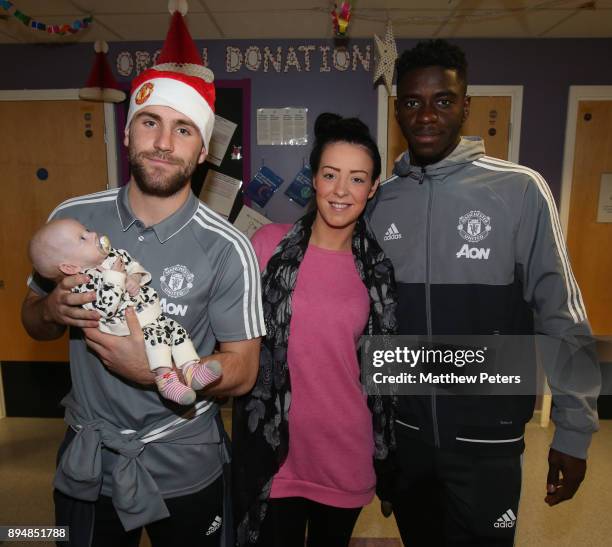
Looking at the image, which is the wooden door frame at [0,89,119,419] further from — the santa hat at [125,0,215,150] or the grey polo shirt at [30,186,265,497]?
the grey polo shirt at [30,186,265,497]

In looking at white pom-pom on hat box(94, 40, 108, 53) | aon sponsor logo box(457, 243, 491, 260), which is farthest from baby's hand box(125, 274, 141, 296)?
white pom-pom on hat box(94, 40, 108, 53)

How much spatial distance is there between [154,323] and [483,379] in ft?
3.36

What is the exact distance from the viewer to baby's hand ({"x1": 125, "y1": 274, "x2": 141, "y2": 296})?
1187 millimetres

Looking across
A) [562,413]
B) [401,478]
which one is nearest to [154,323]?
[401,478]

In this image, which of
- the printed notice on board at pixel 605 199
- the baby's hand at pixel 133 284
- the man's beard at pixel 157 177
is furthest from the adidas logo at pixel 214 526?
the printed notice on board at pixel 605 199

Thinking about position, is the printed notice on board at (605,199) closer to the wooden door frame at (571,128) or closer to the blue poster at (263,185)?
the wooden door frame at (571,128)

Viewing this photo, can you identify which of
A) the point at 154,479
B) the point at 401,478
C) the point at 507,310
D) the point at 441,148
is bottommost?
the point at 401,478

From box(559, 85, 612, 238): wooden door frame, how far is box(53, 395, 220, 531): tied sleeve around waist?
Answer: 370 cm

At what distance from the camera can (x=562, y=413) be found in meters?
1.37

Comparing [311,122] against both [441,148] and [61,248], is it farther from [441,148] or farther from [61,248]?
[61,248]

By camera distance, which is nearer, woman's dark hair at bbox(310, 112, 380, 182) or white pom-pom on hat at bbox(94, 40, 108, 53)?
woman's dark hair at bbox(310, 112, 380, 182)

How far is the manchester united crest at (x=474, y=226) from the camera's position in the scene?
4.63 feet

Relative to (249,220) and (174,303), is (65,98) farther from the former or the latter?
(174,303)

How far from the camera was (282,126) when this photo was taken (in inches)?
147
